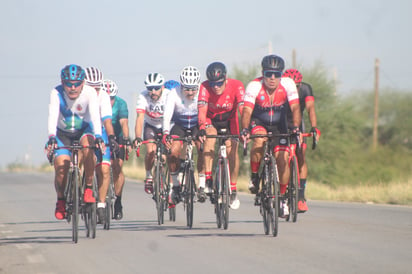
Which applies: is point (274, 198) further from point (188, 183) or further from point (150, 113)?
point (150, 113)

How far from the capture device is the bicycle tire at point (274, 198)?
1139 cm

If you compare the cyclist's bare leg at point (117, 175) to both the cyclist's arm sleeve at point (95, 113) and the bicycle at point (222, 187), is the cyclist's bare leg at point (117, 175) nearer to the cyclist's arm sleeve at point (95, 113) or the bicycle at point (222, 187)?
the bicycle at point (222, 187)

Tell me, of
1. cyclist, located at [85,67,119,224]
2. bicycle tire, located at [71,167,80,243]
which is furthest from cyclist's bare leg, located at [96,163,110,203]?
bicycle tire, located at [71,167,80,243]

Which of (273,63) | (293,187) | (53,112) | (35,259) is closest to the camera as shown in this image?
(35,259)

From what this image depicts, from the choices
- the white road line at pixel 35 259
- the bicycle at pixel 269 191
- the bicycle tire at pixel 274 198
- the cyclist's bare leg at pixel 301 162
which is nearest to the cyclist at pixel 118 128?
the cyclist's bare leg at pixel 301 162

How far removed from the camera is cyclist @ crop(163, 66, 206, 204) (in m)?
13.8

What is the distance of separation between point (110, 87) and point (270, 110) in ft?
10.3

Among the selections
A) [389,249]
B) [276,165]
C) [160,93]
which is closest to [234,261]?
[389,249]

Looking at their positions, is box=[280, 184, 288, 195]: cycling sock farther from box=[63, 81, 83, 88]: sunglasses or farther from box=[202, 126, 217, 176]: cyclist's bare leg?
box=[63, 81, 83, 88]: sunglasses

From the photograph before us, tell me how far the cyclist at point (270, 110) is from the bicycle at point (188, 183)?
1102 mm

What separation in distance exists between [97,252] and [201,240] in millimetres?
1563

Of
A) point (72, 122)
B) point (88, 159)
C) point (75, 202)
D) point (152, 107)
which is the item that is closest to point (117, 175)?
point (152, 107)

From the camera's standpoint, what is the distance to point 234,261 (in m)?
9.24

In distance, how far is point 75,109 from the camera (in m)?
11.9
